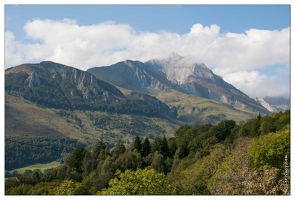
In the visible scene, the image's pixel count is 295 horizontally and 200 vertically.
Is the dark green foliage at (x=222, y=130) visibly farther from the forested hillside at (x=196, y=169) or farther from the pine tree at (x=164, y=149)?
the pine tree at (x=164, y=149)

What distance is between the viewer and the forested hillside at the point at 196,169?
32.2 meters

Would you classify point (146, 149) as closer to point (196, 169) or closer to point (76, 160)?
point (76, 160)

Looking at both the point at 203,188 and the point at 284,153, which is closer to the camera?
the point at 284,153

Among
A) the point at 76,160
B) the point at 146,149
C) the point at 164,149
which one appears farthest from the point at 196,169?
the point at 146,149

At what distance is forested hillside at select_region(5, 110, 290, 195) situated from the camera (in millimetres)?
32188

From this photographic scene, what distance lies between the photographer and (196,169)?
5497 centimetres

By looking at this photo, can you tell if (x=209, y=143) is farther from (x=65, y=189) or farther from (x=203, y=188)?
(x=65, y=189)

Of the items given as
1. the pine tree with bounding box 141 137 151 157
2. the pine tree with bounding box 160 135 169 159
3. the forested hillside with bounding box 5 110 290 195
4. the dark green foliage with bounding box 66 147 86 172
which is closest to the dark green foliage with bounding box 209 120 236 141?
the forested hillside with bounding box 5 110 290 195

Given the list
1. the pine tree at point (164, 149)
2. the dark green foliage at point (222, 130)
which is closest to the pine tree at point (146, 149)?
the pine tree at point (164, 149)

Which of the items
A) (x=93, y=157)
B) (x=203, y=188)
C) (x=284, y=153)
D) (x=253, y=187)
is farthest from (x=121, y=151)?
(x=253, y=187)

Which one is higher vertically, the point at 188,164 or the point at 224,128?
the point at 224,128
